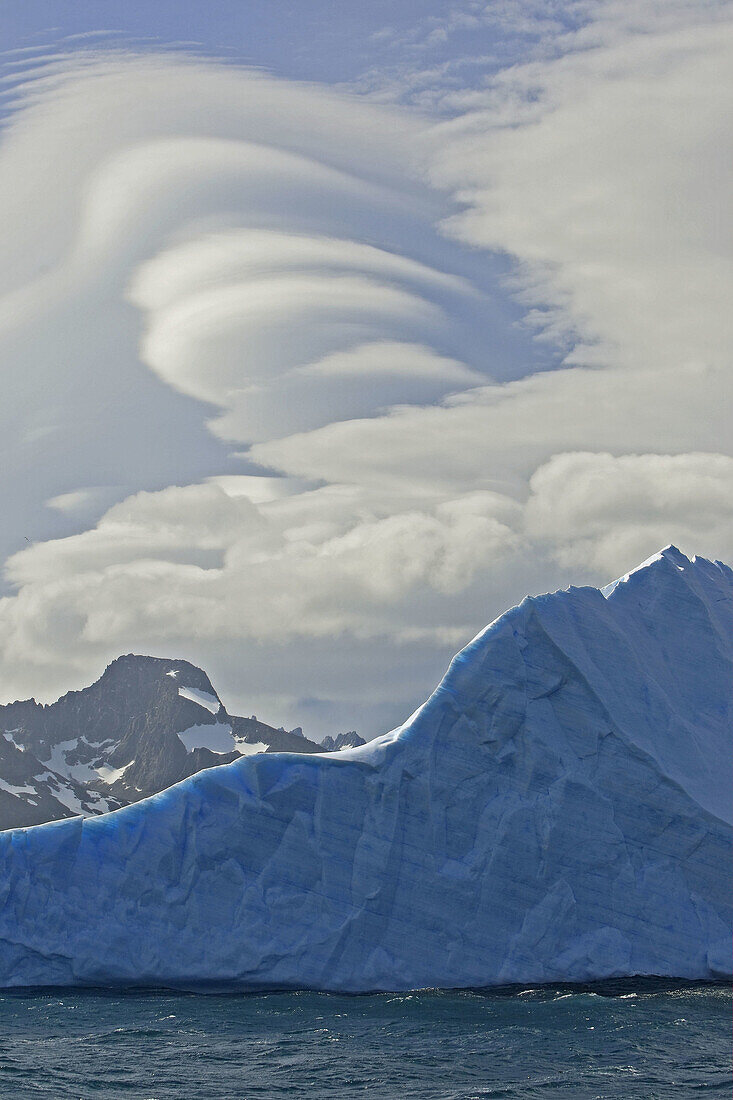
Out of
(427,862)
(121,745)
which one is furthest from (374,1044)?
(121,745)

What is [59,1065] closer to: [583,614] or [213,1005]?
[213,1005]

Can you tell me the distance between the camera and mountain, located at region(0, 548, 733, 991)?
27.6 metres

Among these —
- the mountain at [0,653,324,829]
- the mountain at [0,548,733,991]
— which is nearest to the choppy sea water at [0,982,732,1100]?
the mountain at [0,548,733,991]

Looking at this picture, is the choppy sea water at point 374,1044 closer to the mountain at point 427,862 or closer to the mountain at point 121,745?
the mountain at point 427,862

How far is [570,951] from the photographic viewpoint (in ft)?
90.6

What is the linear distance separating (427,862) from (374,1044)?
5368mm

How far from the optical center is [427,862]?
91.9 feet

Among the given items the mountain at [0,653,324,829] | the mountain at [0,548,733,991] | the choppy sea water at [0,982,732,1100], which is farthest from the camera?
the mountain at [0,653,324,829]

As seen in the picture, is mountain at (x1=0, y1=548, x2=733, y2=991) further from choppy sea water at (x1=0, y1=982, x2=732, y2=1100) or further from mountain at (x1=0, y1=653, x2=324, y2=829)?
mountain at (x1=0, y1=653, x2=324, y2=829)

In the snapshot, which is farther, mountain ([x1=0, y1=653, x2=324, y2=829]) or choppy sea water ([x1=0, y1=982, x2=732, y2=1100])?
mountain ([x1=0, y1=653, x2=324, y2=829])

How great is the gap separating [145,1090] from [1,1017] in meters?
6.34

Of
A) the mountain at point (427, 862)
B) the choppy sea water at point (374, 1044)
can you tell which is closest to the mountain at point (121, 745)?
the mountain at point (427, 862)

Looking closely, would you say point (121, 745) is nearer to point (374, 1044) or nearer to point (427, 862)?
point (427, 862)

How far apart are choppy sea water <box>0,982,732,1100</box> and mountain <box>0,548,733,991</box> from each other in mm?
764
